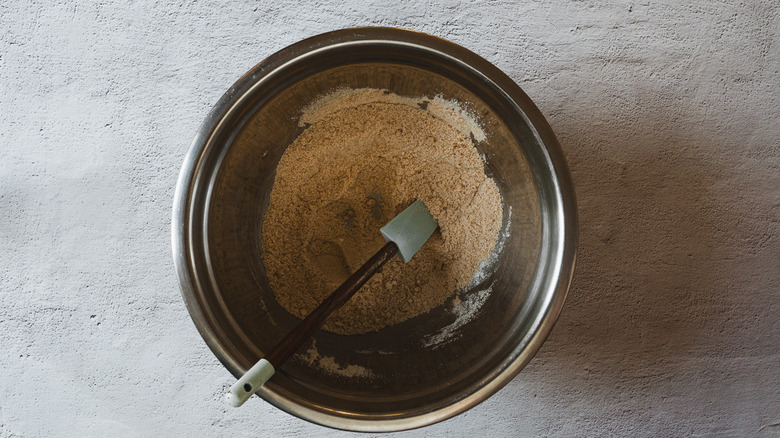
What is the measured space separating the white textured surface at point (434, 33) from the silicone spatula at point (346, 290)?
0.48 meters

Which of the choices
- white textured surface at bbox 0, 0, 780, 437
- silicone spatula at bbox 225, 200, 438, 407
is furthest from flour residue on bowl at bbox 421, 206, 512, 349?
white textured surface at bbox 0, 0, 780, 437

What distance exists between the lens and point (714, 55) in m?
1.21

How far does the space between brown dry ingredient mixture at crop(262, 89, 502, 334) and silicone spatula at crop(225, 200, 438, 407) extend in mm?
69

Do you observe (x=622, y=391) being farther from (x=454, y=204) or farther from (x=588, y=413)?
(x=454, y=204)

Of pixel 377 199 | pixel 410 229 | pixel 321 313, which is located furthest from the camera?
pixel 377 199

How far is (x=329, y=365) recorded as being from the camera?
39.2 inches

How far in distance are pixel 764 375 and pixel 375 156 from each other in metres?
1.26

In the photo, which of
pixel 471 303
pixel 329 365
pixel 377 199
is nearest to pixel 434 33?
pixel 377 199

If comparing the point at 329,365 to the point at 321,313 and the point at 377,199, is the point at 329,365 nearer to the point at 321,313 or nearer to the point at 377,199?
the point at 321,313

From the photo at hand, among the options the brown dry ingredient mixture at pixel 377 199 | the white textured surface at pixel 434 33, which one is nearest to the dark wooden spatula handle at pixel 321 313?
the brown dry ingredient mixture at pixel 377 199

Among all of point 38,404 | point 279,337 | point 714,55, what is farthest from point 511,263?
point 38,404

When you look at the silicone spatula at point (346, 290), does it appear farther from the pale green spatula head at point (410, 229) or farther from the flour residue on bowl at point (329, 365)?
the flour residue on bowl at point (329, 365)

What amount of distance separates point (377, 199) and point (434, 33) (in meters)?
0.48

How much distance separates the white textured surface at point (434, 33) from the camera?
1.18 meters
